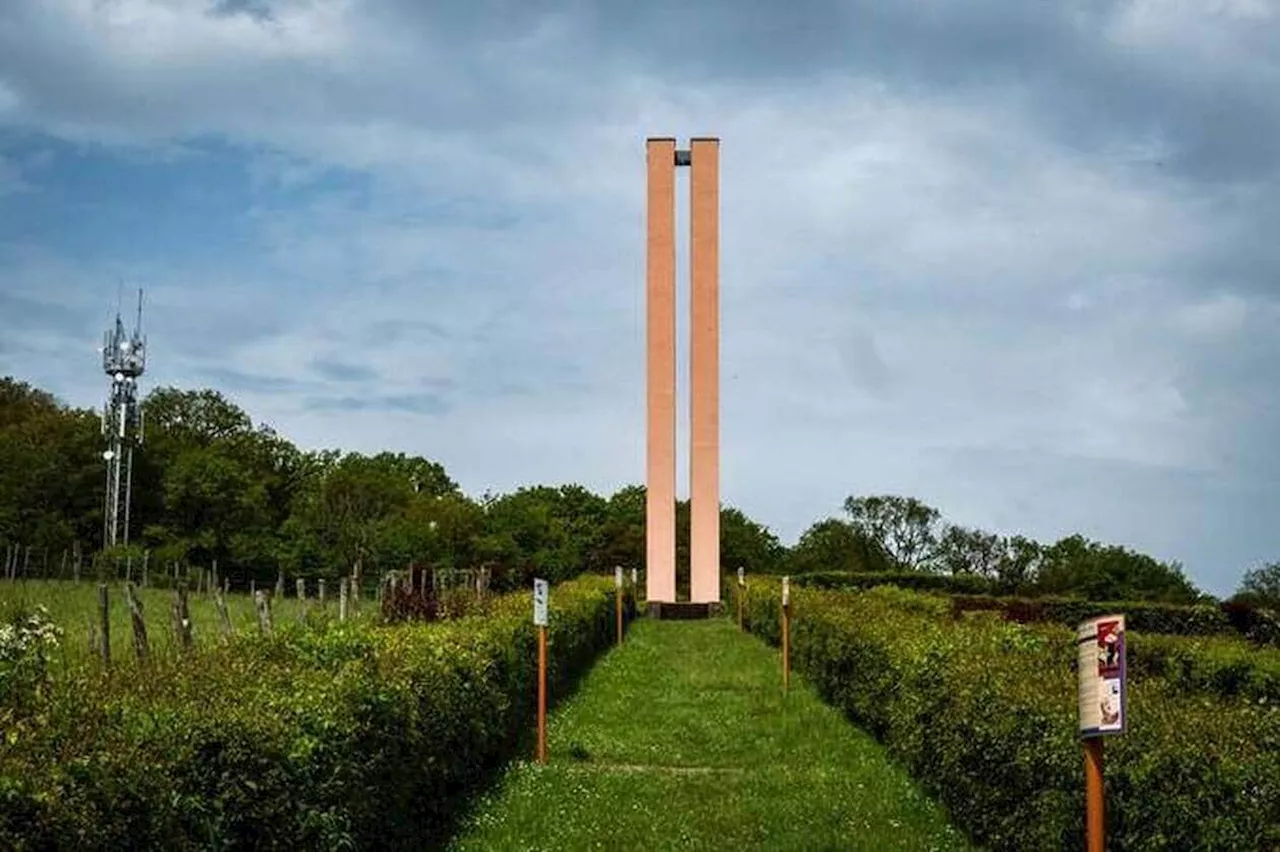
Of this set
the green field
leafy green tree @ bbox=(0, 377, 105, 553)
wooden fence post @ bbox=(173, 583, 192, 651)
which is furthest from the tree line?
wooden fence post @ bbox=(173, 583, 192, 651)

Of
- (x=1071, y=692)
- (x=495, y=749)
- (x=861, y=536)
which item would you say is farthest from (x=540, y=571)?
(x=1071, y=692)

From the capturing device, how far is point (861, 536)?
248ft

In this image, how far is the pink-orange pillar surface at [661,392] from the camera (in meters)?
42.2

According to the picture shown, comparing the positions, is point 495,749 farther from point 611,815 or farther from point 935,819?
point 935,819

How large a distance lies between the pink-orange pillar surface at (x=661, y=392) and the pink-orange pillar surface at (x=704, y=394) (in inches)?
23.3

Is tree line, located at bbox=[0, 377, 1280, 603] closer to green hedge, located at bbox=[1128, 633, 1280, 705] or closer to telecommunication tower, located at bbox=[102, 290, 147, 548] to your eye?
telecommunication tower, located at bbox=[102, 290, 147, 548]

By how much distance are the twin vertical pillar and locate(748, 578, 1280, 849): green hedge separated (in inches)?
1037

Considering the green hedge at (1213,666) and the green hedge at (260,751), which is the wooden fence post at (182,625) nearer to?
the green hedge at (260,751)

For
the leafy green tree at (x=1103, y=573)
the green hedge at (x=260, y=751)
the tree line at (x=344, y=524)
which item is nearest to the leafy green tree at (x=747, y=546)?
the tree line at (x=344, y=524)

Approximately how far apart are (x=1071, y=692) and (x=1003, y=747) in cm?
58

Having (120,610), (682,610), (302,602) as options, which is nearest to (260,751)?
(302,602)

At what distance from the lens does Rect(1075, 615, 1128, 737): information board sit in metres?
6.15

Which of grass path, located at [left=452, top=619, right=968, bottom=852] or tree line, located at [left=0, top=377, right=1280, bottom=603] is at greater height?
tree line, located at [left=0, top=377, right=1280, bottom=603]

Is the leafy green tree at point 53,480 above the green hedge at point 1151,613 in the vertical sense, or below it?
above
